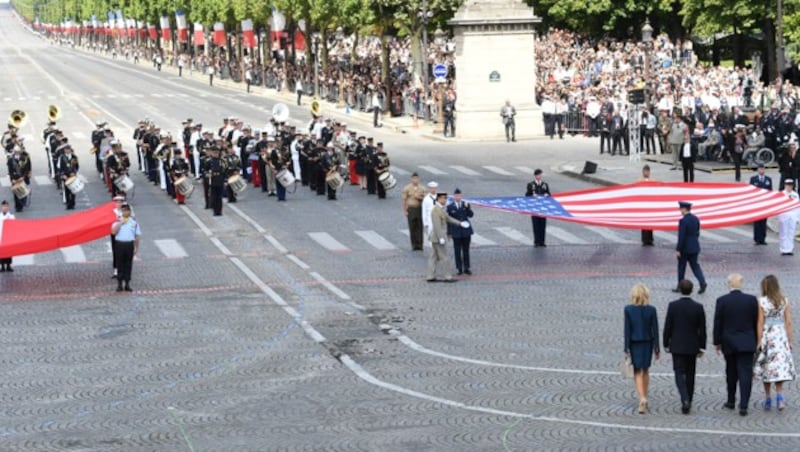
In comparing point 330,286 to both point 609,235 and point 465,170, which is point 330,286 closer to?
point 609,235

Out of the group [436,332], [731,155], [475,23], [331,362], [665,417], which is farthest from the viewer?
[475,23]

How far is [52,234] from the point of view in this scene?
32688mm

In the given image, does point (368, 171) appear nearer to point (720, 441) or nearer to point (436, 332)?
point (436, 332)

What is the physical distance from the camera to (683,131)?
1957 inches

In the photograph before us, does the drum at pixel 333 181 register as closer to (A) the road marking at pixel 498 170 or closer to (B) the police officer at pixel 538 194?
(A) the road marking at pixel 498 170

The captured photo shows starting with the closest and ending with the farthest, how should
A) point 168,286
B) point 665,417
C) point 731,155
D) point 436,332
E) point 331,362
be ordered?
point 665,417 < point 331,362 < point 436,332 < point 168,286 < point 731,155

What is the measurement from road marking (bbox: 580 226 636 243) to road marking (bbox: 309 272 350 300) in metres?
7.40

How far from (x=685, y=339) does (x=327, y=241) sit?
61.8 ft

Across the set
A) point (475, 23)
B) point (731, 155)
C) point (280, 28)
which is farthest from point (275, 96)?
point (731, 155)

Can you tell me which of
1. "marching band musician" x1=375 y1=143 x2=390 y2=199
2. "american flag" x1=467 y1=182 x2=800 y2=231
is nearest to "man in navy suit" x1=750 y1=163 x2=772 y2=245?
"american flag" x1=467 y1=182 x2=800 y2=231

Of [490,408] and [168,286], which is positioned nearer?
[490,408]

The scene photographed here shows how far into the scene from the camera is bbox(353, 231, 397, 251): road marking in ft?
119

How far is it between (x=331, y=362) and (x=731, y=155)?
3087cm

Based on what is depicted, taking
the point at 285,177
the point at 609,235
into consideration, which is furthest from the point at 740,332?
the point at 285,177
